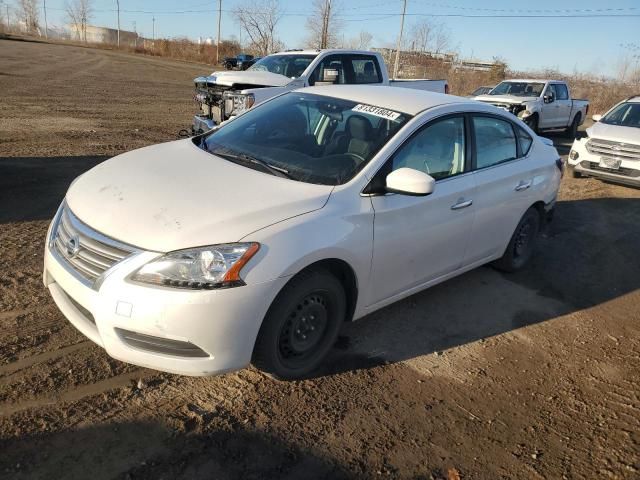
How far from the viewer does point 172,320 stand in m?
2.57

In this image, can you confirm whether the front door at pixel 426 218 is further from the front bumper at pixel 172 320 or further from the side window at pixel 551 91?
the side window at pixel 551 91

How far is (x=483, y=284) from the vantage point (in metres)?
5.01

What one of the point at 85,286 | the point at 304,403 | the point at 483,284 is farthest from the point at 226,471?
the point at 483,284

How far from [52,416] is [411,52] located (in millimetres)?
45950

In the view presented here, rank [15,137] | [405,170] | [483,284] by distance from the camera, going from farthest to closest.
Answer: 1. [15,137]
2. [483,284]
3. [405,170]

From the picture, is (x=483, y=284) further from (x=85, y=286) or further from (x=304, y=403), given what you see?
(x=85, y=286)

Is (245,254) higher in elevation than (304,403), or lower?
higher

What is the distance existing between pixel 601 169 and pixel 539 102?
5.93 m

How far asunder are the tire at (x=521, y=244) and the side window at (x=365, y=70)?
5682mm

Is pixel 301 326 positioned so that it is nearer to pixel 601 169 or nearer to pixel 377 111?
pixel 377 111

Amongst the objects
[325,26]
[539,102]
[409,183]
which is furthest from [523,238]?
[325,26]

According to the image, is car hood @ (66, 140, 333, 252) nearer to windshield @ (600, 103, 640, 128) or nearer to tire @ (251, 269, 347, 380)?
tire @ (251, 269, 347, 380)

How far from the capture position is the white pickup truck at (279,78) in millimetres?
8945

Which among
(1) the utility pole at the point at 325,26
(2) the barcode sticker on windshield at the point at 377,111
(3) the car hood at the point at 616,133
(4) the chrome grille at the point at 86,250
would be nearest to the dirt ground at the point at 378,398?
(4) the chrome grille at the point at 86,250
